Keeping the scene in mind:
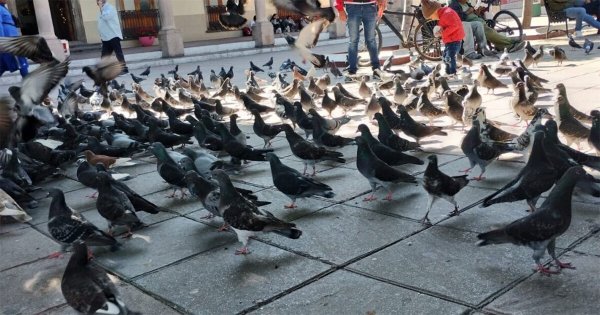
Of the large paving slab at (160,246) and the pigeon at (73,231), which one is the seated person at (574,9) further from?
the pigeon at (73,231)

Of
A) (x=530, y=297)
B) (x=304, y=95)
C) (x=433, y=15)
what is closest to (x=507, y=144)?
(x=530, y=297)

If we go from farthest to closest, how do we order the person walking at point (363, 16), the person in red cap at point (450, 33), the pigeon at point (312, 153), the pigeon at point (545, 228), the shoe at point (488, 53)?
the shoe at point (488, 53) < the person walking at point (363, 16) < the person in red cap at point (450, 33) < the pigeon at point (312, 153) < the pigeon at point (545, 228)

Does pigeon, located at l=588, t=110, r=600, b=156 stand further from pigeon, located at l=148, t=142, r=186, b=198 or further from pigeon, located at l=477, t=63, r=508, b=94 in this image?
pigeon, located at l=477, t=63, r=508, b=94

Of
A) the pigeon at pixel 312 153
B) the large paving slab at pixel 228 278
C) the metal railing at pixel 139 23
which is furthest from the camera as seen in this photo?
the metal railing at pixel 139 23

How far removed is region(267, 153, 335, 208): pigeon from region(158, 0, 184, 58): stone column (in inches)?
781

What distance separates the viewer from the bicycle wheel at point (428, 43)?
15.0 m

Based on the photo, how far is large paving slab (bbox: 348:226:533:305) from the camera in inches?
136

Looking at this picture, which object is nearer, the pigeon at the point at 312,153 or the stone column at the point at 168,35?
the pigeon at the point at 312,153

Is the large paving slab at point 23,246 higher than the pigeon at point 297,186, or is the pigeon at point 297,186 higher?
the pigeon at point 297,186

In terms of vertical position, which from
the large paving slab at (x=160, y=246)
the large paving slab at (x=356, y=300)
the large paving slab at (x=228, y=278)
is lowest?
the large paving slab at (x=160, y=246)

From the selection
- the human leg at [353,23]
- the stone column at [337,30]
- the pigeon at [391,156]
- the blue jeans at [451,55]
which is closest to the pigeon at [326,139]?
the pigeon at [391,156]

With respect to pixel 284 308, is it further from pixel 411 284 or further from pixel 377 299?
pixel 411 284

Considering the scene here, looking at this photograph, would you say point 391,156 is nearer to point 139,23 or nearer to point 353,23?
point 353,23

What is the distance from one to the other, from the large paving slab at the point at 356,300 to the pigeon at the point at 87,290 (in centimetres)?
86
